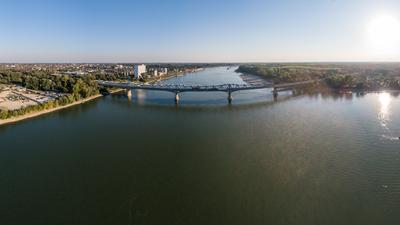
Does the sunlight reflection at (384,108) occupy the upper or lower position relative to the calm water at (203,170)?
upper

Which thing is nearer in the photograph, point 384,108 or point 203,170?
point 203,170

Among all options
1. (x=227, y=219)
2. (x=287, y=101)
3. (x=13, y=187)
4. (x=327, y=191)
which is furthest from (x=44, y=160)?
(x=287, y=101)

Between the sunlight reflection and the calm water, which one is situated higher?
the sunlight reflection

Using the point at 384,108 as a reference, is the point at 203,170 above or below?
below

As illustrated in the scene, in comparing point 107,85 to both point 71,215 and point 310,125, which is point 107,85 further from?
point 71,215

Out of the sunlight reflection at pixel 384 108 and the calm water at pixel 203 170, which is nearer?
→ the calm water at pixel 203 170
